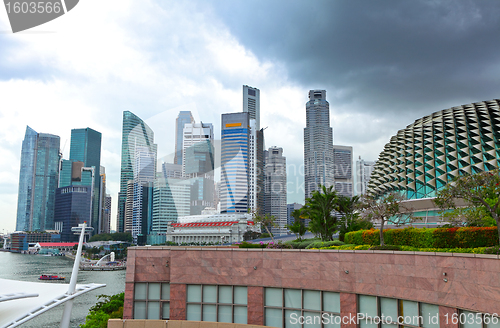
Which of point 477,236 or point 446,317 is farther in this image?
point 477,236

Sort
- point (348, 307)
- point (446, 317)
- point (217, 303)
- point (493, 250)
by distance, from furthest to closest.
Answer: point (217, 303)
point (348, 307)
point (493, 250)
point (446, 317)

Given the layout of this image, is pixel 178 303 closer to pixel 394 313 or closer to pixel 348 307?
pixel 348 307

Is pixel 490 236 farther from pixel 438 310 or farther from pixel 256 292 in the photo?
pixel 256 292

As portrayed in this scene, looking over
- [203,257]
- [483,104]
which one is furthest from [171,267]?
[483,104]

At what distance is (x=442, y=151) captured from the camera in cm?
5528

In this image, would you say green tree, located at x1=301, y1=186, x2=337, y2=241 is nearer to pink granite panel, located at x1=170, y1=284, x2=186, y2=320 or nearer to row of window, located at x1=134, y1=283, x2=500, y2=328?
row of window, located at x1=134, y1=283, x2=500, y2=328

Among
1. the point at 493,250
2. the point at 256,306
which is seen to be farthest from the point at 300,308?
the point at 493,250

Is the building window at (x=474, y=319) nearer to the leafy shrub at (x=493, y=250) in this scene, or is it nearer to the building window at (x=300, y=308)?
the leafy shrub at (x=493, y=250)

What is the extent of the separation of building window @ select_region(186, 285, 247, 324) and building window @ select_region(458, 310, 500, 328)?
10.2 m

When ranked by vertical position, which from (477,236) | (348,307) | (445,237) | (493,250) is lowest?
(348,307)

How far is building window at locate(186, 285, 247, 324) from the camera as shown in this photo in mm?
21359

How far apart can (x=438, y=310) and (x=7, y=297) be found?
853 inches

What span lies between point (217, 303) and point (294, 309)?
429cm

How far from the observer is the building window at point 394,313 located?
1666 cm
